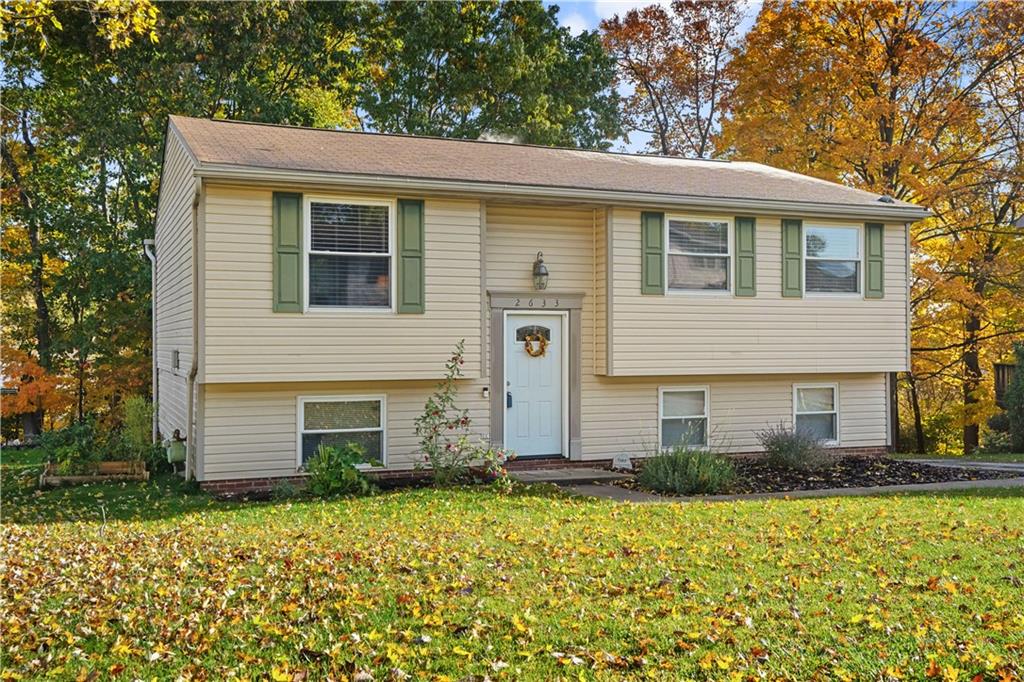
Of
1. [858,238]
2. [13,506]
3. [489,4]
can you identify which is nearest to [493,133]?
[489,4]

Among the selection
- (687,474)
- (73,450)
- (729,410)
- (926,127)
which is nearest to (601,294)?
(729,410)

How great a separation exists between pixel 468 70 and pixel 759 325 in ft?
43.6

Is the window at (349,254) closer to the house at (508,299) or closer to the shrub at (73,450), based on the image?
the house at (508,299)

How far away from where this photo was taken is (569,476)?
11.2 metres

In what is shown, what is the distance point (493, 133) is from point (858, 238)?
40.4 feet

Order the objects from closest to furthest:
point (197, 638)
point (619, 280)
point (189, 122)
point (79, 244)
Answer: point (197, 638), point (619, 280), point (189, 122), point (79, 244)

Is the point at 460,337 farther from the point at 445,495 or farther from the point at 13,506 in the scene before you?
the point at 13,506

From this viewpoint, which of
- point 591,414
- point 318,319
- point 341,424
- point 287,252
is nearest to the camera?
point 287,252

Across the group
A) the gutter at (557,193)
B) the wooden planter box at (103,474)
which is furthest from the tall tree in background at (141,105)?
the gutter at (557,193)

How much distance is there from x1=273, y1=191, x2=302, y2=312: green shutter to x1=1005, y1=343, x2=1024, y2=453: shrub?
44.1 ft

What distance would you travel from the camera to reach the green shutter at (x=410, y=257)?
11.0m

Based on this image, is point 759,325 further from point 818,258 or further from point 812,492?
point 812,492

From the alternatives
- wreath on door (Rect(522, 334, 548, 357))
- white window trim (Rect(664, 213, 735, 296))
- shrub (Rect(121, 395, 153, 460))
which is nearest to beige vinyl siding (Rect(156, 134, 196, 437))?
shrub (Rect(121, 395, 153, 460))

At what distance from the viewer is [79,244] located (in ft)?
61.7
